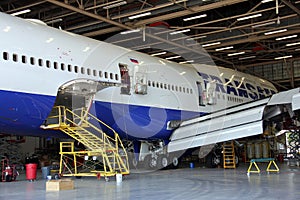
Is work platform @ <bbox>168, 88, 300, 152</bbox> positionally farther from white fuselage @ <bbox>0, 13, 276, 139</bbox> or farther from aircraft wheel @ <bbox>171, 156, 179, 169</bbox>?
aircraft wheel @ <bbox>171, 156, 179, 169</bbox>

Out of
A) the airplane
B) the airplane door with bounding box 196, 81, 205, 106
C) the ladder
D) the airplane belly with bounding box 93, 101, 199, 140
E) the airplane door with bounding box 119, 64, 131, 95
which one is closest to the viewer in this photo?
the airplane

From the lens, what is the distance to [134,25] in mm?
22672

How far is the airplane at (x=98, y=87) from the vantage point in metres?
11.7

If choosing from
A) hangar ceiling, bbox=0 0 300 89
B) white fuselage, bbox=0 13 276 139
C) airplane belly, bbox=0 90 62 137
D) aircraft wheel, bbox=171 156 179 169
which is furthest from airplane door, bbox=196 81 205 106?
airplane belly, bbox=0 90 62 137

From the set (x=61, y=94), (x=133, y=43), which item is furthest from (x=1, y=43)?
(x=133, y=43)

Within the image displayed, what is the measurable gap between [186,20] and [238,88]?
5.23 meters

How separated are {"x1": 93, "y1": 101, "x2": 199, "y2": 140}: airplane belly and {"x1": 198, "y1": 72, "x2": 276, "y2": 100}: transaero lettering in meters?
3.63

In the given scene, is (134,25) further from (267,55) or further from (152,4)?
(267,55)

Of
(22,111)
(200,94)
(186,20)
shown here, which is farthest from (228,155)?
(22,111)

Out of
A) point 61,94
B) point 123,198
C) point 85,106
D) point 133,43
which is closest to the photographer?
point 123,198

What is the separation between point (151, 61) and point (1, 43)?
8042mm

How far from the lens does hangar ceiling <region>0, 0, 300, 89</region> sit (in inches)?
806

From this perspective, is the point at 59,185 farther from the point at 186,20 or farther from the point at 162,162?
the point at 186,20

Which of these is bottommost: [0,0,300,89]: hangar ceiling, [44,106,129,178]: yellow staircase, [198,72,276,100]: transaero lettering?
[44,106,129,178]: yellow staircase
